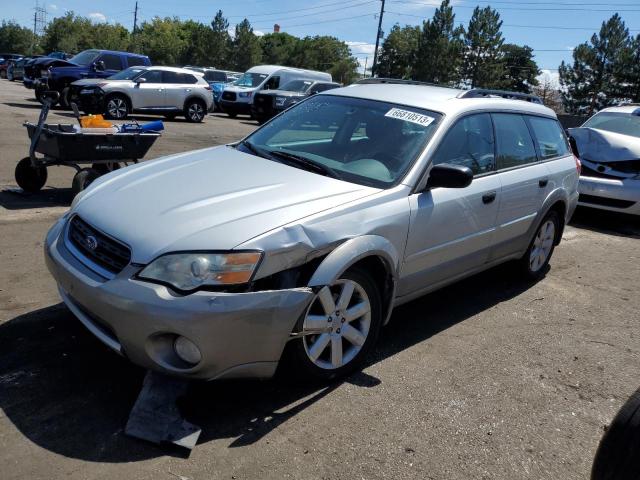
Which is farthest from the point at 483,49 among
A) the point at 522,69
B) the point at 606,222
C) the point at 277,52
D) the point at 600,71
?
the point at 606,222

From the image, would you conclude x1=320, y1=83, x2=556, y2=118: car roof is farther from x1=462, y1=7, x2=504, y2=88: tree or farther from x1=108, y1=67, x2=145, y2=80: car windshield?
x1=462, y1=7, x2=504, y2=88: tree

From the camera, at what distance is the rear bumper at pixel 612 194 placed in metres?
8.45

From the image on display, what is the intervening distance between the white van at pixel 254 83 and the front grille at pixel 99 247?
19350 mm

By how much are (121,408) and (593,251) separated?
6163mm

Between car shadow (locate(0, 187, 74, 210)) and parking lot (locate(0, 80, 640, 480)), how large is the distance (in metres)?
1.73

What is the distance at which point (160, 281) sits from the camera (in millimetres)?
2809

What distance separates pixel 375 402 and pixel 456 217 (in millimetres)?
1447

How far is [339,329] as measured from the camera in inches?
132

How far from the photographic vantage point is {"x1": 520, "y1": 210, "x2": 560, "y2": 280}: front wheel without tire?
18.1ft

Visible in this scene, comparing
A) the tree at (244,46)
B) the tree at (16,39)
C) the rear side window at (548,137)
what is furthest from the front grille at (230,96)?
the tree at (16,39)

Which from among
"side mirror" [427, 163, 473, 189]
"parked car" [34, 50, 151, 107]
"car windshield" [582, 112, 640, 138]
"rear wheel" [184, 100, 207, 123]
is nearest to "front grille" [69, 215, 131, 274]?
"side mirror" [427, 163, 473, 189]

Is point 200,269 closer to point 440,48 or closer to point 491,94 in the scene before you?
point 491,94

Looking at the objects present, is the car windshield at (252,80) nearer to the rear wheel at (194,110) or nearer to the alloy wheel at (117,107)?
the rear wheel at (194,110)

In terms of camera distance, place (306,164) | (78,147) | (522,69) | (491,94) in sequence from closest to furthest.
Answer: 1. (306,164)
2. (491,94)
3. (78,147)
4. (522,69)
